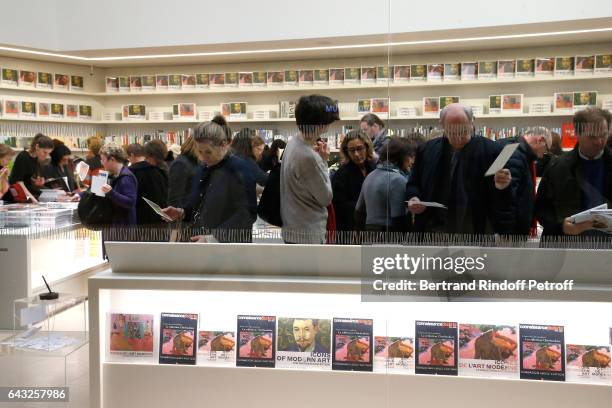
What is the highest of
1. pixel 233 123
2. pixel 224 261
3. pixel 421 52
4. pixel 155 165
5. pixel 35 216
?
pixel 421 52

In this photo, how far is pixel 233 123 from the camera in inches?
108

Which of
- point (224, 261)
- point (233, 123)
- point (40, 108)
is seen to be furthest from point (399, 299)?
point (40, 108)

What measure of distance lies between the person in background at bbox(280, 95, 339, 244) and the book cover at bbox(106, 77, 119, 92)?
951mm

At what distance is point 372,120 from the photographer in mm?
2637

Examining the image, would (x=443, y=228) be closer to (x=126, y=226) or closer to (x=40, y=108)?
(x=126, y=226)

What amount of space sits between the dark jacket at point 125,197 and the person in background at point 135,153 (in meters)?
0.06

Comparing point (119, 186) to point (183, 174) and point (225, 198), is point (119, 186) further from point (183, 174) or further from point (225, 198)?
point (225, 198)

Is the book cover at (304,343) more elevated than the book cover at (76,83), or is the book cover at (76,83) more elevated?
the book cover at (76,83)

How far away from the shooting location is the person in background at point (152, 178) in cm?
279

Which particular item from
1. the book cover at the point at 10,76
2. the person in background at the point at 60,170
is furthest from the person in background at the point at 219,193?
the book cover at the point at 10,76

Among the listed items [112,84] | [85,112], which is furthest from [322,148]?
[85,112]

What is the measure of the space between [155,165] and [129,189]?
0.57 ft

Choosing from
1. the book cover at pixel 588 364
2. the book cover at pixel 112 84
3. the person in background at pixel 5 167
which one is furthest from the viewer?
the person in background at pixel 5 167

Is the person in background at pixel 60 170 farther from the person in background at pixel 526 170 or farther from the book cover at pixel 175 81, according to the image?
the person in background at pixel 526 170
